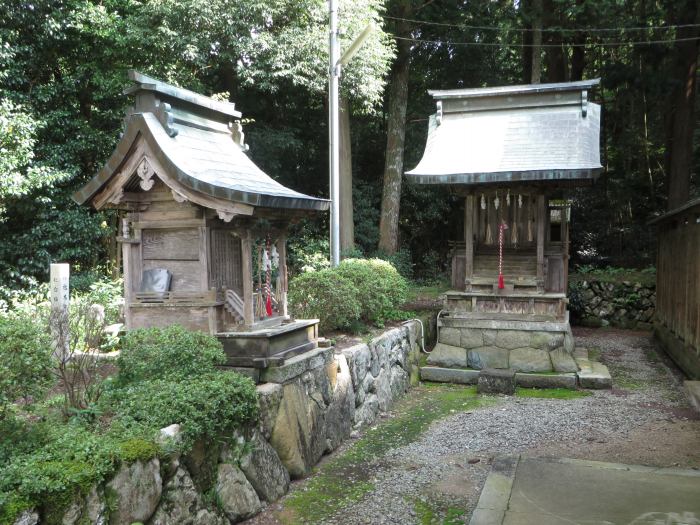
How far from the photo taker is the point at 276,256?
25.4ft

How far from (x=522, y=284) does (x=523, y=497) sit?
7.38 meters

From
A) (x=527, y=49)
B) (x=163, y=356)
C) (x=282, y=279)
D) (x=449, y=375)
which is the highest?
(x=527, y=49)

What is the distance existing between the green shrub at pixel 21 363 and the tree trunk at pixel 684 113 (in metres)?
18.3

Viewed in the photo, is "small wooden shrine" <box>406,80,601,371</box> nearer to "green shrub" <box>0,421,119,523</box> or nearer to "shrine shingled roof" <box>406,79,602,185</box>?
"shrine shingled roof" <box>406,79,602,185</box>

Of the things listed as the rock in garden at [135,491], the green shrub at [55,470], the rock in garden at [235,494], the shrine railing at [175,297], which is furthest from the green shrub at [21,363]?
the shrine railing at [175,297]

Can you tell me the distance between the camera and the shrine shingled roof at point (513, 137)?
11.5 metres

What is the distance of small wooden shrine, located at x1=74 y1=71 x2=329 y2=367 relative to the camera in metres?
6.34

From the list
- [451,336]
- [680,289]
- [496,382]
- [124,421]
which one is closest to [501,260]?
[451,336]

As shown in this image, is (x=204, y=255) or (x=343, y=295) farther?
(x=343, y=295)

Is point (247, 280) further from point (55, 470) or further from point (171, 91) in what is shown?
point (55, 470)

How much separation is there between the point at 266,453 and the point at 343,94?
12.8m

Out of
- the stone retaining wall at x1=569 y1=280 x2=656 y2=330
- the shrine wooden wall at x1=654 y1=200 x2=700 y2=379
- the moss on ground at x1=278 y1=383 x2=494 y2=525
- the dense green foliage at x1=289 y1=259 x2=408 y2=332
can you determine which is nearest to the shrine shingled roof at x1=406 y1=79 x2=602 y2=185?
the shrine wooden wall at x1=654 y1=200 x2=700 y2=379

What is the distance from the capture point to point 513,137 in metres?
13.0

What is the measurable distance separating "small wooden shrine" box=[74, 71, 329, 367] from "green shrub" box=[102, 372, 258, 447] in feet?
3.51
